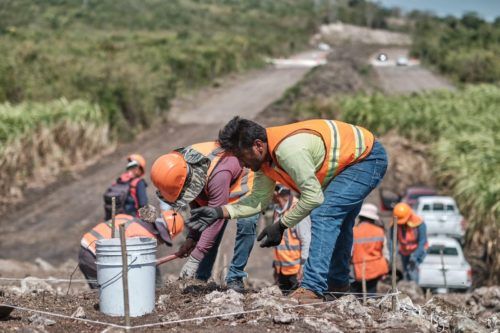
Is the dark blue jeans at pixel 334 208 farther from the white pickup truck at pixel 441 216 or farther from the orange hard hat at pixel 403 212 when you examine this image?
the white pickup truck at pixel 441 216

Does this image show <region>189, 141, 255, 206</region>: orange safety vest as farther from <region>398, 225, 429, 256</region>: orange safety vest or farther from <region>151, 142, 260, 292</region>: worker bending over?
<region>398, 225, 429, 256</region>: orange safety vest

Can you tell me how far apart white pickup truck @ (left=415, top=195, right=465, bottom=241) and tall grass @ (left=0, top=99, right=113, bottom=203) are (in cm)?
887

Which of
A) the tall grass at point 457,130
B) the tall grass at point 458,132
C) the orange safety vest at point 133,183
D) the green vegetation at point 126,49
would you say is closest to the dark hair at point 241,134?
the orange safety vest at point 133,183

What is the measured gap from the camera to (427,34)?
62656 millimetres

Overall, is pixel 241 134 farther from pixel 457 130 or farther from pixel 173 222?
pixel 457 130

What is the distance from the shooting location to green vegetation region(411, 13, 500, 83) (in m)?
44.2

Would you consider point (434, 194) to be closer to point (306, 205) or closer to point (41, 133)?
point (41, 133)

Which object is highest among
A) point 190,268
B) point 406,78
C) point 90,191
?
point 190,268

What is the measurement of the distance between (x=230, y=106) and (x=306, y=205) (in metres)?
27.3

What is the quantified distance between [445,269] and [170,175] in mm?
8451

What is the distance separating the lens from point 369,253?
9.92 m

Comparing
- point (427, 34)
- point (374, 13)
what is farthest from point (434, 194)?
point (374, 13)

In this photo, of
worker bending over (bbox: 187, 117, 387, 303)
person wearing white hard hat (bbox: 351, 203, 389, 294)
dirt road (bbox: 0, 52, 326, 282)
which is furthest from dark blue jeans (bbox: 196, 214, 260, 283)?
dirt road (bbox: 0, 52, 326, 282)

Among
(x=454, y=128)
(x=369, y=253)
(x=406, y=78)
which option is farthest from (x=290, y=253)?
(x=406, y=78)
